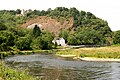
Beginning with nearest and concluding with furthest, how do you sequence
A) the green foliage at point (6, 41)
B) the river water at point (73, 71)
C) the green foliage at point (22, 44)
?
the river water at point (73, 71) → the green foliage at point (6, 41) → the green foliage at point (22, 44)

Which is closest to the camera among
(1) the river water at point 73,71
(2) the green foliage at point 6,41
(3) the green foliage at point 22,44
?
(1) the river water at point 73,71

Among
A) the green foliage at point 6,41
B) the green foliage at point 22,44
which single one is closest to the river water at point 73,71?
the green foliage at point 6,41

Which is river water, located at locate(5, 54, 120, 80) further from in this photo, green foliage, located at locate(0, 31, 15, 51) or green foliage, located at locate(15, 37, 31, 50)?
green foliage, located at locate(15, 37, 31, 50)

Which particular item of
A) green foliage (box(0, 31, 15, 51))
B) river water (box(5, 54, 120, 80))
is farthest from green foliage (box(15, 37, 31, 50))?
river water (box(5, 54, 120, 80))

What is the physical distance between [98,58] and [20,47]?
4919cm

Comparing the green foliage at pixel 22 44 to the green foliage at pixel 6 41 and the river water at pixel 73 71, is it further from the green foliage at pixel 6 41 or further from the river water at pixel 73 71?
the river water at pixel 73 71

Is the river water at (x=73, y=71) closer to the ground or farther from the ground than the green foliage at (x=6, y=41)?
closer to the ground

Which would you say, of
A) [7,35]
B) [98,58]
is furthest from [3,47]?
[98,58]

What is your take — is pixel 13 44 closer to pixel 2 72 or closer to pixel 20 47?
pixel 20 47

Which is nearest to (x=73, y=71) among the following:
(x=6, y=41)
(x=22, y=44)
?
(x=6, y=41)

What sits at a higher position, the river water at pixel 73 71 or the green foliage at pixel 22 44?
the green foliage at pixel 22 44

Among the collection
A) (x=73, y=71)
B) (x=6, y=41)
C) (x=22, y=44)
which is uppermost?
(x=6, y=41)

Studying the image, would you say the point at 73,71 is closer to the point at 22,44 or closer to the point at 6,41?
the point at 6,41

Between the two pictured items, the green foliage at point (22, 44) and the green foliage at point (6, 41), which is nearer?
the green foliage at point (6, 41)
